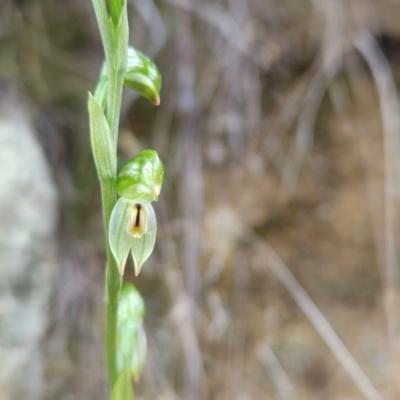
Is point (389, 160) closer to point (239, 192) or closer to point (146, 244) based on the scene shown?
point (239, 192)

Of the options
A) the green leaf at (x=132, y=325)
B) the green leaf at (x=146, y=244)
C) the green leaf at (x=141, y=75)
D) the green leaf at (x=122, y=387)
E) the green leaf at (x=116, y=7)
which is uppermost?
the green leaf at (x=116, y=7)

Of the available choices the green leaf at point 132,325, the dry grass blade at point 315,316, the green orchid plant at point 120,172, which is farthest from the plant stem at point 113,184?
the dry grass blade at point 315,316

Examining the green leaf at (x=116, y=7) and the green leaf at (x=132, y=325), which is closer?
the green leaf at (x=116, y=7)

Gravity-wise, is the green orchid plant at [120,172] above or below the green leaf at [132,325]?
above

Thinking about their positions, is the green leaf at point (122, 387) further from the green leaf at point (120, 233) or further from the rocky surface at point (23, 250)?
the rocky surface at point (23, 250)

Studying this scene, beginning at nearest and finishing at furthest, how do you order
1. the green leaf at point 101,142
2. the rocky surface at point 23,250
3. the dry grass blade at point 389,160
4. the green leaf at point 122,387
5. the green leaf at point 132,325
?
the green leaf at point 101,142, the green leaf at point 122,387, the green leaf at point 132,325, the rocky surface at point 23,250, the dry grass blade at point 389,160

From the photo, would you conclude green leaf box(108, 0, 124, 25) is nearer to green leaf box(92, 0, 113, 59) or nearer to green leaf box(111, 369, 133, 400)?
green leaf box(92, 0, 113, 59)

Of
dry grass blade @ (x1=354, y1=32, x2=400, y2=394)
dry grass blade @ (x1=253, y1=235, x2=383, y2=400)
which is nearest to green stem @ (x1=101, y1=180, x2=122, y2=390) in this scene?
dry grass blade @ (x1=253, y1=235, x2=383, y2=400)
